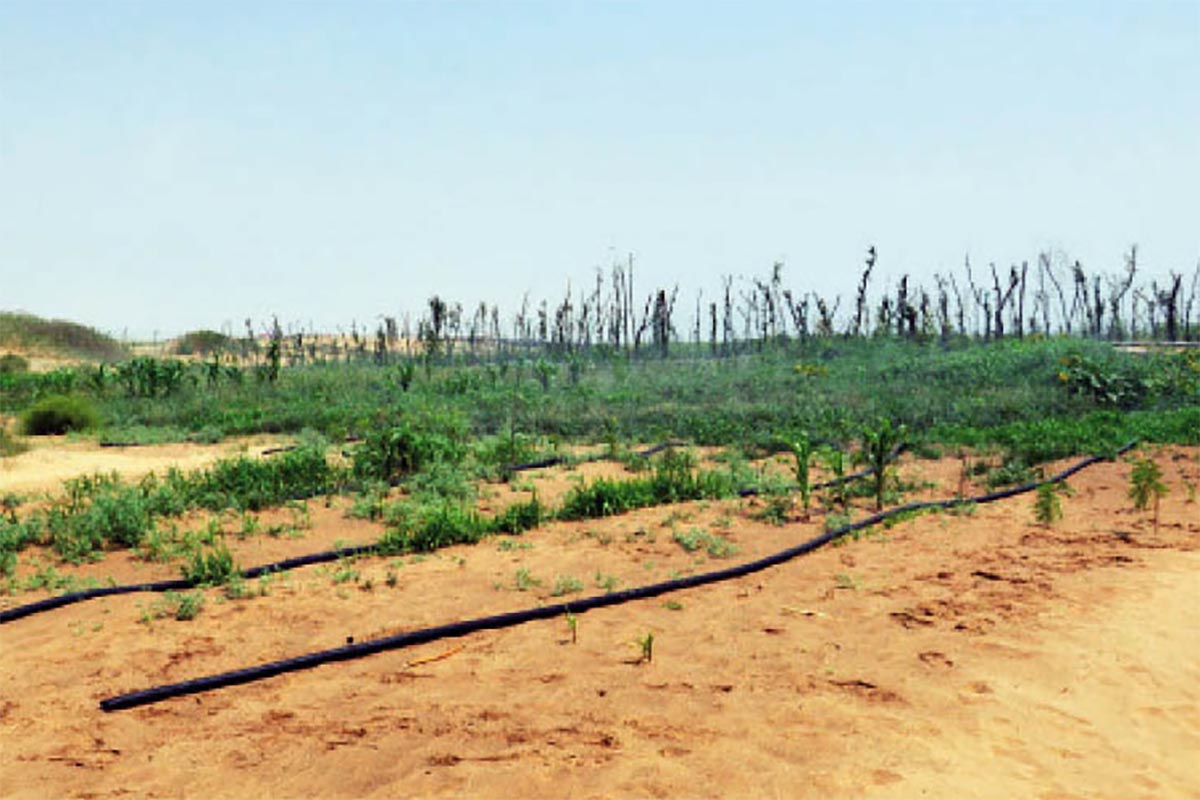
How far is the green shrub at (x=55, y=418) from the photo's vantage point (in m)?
12.9

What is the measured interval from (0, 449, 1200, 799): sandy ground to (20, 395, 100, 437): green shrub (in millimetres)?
8535

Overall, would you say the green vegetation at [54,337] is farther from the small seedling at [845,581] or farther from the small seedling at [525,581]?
the small seedling at [845,581]

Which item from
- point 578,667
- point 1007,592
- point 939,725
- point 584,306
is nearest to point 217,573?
point 578,667

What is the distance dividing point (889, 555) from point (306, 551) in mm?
4204

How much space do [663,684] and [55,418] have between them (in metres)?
12.8

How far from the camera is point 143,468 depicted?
9.85 metres

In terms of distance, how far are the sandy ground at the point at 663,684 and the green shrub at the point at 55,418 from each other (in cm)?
853

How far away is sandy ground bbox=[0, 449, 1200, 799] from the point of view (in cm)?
294

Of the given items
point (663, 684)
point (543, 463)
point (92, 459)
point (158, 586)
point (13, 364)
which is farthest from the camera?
point (13, 364)

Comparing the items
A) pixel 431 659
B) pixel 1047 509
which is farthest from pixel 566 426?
pixel 431 659

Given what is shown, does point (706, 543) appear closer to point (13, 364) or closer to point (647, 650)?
point (647, 650)

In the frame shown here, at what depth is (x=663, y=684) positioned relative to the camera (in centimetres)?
367

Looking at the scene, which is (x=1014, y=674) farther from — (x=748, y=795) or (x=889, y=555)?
(x=889, y=555)

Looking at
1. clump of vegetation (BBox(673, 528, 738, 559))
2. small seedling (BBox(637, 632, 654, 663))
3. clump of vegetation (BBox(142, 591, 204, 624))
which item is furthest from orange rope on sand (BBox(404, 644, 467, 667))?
clump of vegetation (BBox(673, 528, 738, 559))
